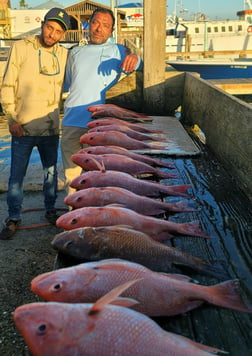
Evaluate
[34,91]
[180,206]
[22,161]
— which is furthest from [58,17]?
[180,206]

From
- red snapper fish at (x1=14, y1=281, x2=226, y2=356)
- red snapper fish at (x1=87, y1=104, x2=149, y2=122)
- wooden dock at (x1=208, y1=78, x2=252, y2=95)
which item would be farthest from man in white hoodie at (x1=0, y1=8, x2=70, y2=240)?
wooden dock at (x1=208, y1=78, x2=252, y2=95)

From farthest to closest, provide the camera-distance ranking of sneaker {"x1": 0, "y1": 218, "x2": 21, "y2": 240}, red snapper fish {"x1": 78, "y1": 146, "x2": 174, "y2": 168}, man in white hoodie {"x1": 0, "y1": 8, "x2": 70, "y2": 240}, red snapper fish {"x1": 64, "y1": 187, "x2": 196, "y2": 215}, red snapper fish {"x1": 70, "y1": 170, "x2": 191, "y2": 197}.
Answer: sneaker {"x1": 0, "y1": 218, "x2": 21, "y2": 240}, man in white hoodie {"x1": 0, "y1": 8, "x2": 70, "y2": 240}, red snapper fish {"x1": 78, "y1": 146, "x2": 174, "y2": 168}, red snapper fish {"x1": 70, "y1": 170, "x2": 191, "y2": 197}, red snapper fish {"x1": 64, "y1": 187, "x2": 196, "y2": 215}

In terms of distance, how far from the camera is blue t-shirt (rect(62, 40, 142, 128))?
5195mm

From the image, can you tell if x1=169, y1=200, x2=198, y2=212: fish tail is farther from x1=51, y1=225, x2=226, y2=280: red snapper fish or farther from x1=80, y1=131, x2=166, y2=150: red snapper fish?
x1=80, y1=131, x2=166, y2=150: red snapper fish

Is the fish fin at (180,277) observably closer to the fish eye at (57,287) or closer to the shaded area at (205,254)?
the shaded area at (205,254)

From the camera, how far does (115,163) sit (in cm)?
343

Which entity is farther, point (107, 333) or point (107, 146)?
point (107, 146)

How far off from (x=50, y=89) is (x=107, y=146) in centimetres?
178

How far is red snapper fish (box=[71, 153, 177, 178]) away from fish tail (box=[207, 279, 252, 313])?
174cm

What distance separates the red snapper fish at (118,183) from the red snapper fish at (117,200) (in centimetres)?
23

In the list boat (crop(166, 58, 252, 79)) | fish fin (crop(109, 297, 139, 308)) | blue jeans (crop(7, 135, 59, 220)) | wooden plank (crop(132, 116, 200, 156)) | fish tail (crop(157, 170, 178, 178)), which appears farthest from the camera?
boat (crop(166, 58, 252, 79))

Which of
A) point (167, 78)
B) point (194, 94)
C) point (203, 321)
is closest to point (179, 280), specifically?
point (203, 321)

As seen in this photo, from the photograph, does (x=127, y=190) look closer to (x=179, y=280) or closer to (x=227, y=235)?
(x=227, y=235)

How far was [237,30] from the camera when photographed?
43000 millimetres
